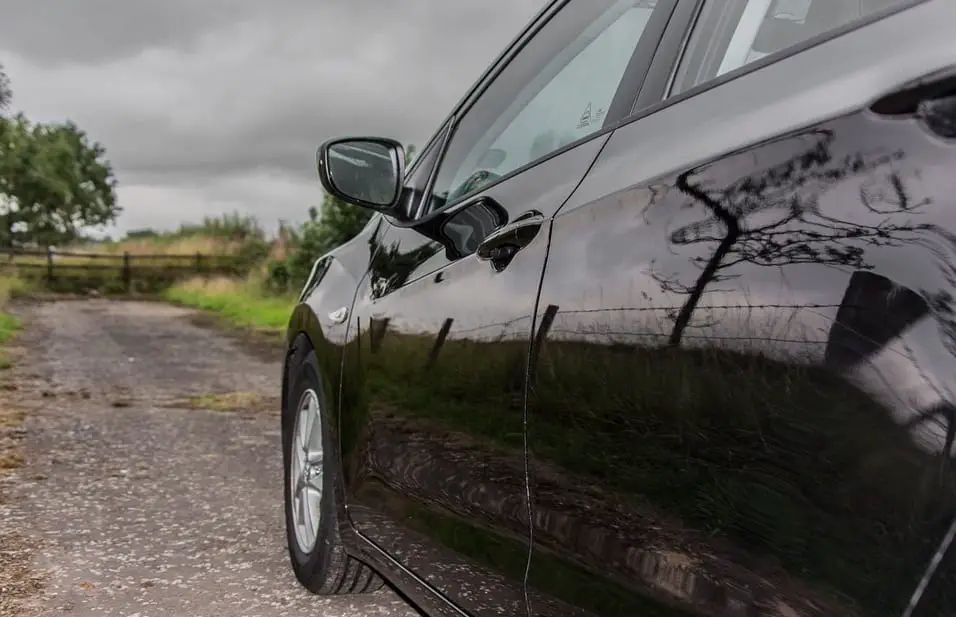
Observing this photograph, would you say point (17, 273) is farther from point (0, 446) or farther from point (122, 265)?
point (0, 446)

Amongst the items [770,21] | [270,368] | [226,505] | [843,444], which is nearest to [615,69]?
[770,21]

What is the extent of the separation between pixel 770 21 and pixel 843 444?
93cm

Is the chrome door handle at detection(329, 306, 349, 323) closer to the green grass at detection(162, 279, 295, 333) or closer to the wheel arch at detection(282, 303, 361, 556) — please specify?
the wheel arch at detection(282, 303, 361, 556)

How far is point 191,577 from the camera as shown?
327 cm

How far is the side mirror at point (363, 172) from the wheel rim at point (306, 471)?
2.62 feet

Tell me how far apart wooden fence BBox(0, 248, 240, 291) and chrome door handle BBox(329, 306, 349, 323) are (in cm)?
3094

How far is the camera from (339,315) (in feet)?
9.55

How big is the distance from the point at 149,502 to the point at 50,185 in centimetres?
4501

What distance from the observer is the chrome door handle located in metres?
2.86

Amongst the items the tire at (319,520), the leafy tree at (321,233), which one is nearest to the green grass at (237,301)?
the leafy tree at (321,233)

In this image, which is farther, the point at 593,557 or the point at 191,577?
the point at 191,577

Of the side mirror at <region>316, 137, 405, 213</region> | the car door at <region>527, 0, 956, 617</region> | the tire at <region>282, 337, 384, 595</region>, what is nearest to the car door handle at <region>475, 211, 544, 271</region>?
the car door at <region>527, 0, 956, 617</region>

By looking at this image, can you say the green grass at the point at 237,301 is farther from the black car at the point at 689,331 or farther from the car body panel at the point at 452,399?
the black car at the point at 689,331

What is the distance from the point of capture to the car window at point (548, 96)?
194 centimetres
